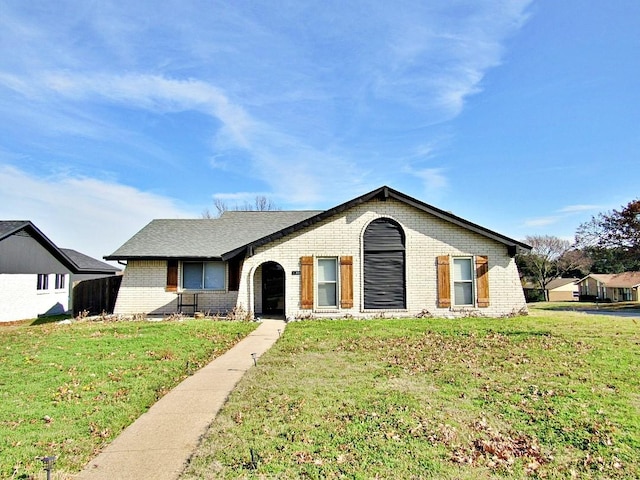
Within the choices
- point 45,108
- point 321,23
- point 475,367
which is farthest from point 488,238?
point 45,108

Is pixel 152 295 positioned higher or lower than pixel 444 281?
lower

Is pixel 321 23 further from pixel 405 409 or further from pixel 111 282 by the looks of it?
pixel 111 282

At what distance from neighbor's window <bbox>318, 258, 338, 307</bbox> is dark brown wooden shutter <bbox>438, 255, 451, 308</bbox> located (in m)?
3.96

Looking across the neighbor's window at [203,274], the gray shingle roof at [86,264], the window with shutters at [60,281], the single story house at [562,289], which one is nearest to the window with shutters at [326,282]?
the neighbor's window at [203,274]

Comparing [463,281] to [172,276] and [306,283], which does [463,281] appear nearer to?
[306,283]

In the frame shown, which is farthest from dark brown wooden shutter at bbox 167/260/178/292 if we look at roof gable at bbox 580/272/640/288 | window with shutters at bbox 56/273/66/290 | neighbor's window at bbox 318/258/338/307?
roof gable at bbox 580/272/640/288

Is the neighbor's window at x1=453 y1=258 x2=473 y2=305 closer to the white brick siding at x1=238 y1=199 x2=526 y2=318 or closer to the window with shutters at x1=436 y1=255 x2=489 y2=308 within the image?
the window with shutters at x1=436 y1=255 x2=489 y2=308

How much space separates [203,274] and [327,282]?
620cm

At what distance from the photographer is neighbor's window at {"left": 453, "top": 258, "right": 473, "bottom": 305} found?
16000mm

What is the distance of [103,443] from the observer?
4.98m

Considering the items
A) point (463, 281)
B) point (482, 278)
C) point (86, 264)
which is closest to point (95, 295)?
point (86, 264)

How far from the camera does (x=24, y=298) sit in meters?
20.3

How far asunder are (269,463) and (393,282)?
1212cm

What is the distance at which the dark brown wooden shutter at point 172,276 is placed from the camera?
18422 millimetres
